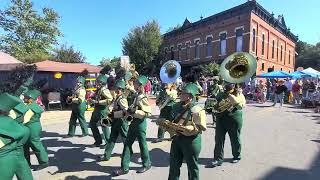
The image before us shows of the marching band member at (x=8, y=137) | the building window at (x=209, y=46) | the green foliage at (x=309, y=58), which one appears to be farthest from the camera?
the green foliage at (x=309, y=58)

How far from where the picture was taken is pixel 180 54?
145 feet

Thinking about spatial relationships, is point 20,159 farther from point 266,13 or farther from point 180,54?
point 180,54

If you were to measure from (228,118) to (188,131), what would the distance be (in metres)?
2.61

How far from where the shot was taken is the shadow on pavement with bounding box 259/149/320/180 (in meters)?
7.12

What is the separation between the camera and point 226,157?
8547 millimetres

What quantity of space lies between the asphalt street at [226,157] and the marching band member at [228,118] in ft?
1.06

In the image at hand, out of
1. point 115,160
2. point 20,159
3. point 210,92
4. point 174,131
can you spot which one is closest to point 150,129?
point 210,92

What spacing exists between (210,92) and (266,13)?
→ 27.5 m

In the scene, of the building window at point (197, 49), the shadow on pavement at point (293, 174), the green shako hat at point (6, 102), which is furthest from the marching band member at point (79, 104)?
the building window at point (197, 49)

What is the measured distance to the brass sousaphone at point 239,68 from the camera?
26.4 ft

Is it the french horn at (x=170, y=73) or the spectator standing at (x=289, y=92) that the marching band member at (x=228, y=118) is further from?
the spectator standing at (x=289, y=92)

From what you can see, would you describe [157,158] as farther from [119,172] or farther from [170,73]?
[170,73]

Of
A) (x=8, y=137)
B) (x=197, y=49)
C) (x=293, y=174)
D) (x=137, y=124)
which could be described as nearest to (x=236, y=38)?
(x=197, y=49)

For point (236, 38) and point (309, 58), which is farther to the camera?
point (309, 58)
